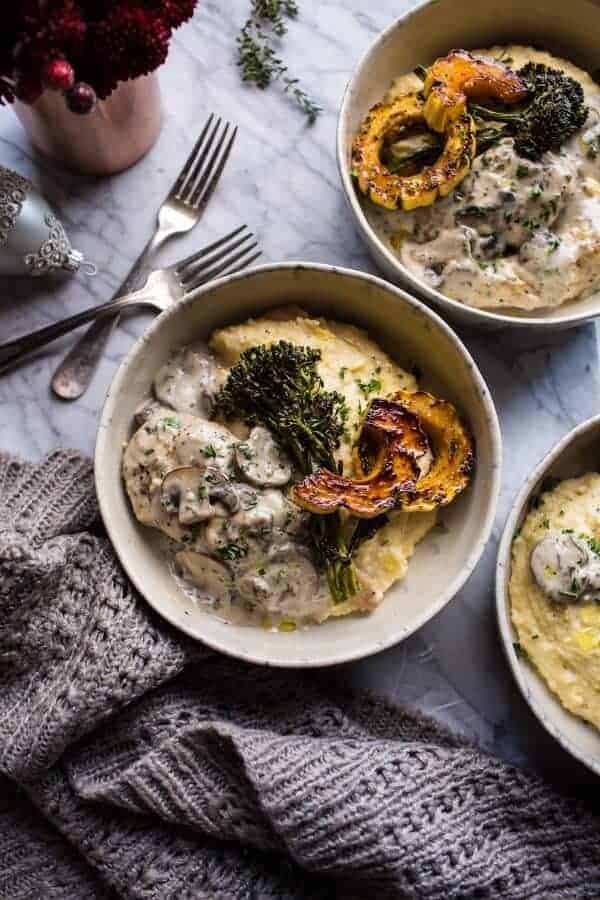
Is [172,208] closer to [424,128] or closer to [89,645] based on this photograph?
[424,128]

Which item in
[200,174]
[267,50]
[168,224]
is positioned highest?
[267,50]

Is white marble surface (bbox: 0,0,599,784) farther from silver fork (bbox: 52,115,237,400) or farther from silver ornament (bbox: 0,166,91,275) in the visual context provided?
silver ornament (bbox: 0,166,91,275)

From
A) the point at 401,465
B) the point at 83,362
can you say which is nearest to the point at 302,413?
the point at 401,465

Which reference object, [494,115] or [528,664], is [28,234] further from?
[528,664]

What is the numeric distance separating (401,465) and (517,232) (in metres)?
0.78

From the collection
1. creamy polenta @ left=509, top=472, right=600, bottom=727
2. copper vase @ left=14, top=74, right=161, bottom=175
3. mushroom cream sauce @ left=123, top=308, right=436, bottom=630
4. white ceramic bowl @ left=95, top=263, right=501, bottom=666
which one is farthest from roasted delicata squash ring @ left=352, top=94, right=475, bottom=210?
creamy polenta @ left=509, top=472, right=600, bottom=727

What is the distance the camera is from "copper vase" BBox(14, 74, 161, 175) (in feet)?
9.25

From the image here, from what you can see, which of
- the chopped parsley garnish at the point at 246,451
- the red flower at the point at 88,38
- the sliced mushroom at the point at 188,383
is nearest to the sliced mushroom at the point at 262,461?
the chopped parsley garnish at the point at 246,451

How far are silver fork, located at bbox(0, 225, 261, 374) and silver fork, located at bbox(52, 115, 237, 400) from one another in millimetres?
51

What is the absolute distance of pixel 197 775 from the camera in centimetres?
279

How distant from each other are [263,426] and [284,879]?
4.12 feet

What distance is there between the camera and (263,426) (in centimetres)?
274

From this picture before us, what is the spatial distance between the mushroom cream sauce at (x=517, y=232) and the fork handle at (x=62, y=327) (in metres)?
0.79

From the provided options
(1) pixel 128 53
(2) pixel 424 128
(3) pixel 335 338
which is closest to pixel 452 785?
(3) pixel 335 338
